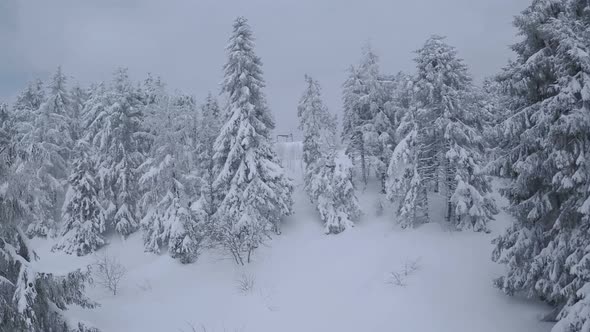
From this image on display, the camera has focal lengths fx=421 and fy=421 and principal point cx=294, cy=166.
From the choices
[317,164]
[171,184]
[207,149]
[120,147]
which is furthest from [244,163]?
[120,147]

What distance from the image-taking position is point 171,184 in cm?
2806

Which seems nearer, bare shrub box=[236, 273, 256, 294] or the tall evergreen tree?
the tall evergreen tree

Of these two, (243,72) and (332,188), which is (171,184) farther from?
(332,188)

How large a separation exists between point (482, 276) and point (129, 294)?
65.3ft

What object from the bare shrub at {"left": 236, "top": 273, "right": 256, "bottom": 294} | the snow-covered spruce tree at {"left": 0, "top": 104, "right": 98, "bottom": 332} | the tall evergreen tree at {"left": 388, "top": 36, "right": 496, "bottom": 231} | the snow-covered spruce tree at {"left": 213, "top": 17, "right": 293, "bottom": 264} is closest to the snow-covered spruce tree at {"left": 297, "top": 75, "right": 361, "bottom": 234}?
the snow-covered spruce tree at {"left": 213, "top": 17, "right": 293, "bottom": 264}

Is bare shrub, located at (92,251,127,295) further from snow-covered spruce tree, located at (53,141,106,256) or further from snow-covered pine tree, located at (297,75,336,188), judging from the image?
snow-covered pine tree, located at (297,75,336,188)

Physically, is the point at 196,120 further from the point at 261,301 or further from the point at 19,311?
the point at 19,311

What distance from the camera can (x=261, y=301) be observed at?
23062mm

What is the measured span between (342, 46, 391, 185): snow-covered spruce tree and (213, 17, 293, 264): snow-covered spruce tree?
8.95 metres

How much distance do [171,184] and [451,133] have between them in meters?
17.9

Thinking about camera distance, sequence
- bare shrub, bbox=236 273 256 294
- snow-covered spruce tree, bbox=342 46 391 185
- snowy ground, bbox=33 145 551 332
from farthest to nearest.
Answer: snow-covered spruce tree, bbox=342 46 391 185 < bare shrub, bbox=236 273 256 294 < snowy ground, bbox=33 145 551 332

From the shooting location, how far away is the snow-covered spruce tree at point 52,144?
32.1 meters

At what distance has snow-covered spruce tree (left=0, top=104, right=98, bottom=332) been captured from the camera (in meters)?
10.1

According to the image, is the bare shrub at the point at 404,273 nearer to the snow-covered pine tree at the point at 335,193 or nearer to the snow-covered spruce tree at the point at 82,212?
the snow-covered pine tree at the point at 335,193
